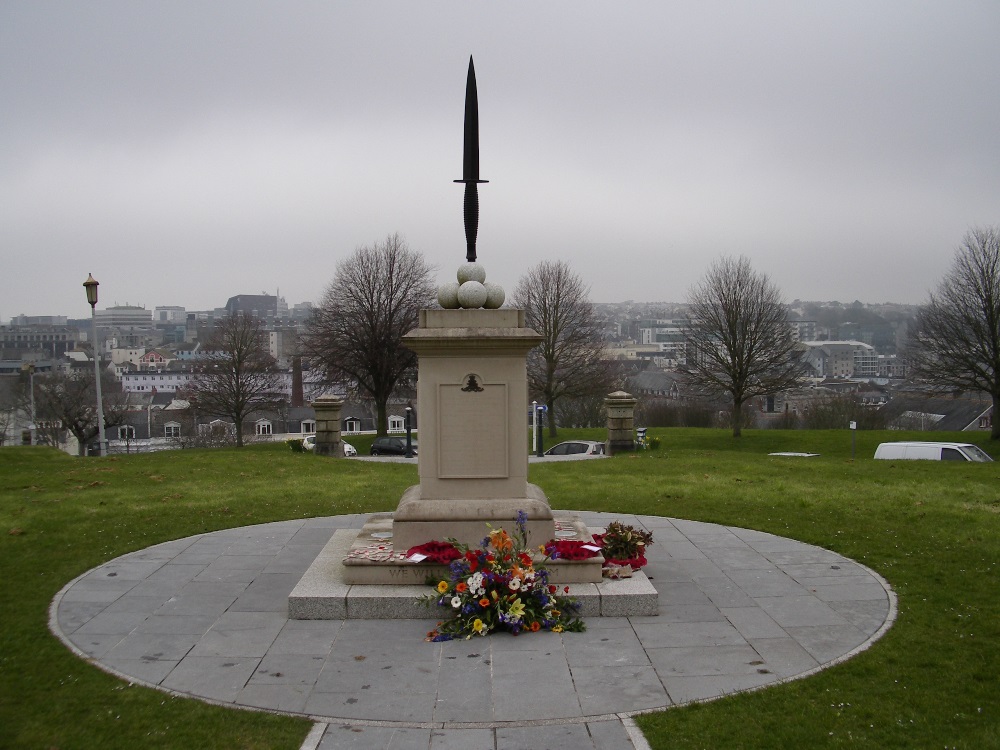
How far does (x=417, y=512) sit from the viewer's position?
7910mm

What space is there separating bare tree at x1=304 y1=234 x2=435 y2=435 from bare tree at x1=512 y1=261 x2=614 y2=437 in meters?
4.89

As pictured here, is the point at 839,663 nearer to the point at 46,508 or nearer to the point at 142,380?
the point at 46,508

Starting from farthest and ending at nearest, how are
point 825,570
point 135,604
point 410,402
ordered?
1. point 410,402
2. point 825,570
3. point 135,604

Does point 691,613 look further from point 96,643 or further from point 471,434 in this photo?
point 96,643

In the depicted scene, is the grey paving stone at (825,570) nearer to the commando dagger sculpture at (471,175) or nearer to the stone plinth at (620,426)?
the commando dagger sculpture at (471,175)

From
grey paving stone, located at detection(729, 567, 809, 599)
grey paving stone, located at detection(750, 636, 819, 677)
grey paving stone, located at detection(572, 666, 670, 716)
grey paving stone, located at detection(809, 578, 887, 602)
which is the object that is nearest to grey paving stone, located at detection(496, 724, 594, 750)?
grey paving stone, located at detection(572, 666, 670, 716)

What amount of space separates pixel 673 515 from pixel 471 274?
549 cm

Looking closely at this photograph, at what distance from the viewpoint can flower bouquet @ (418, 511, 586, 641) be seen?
6766mm

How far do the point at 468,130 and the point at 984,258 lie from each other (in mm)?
28002

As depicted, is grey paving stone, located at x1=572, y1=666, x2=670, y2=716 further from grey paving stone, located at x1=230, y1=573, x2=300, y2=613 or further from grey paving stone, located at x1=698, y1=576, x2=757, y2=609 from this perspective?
grey paving stone, located at x1=230, y1=573, x2=300, y2=613

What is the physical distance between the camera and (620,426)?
2395 cm

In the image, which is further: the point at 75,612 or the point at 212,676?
the point at 75,612

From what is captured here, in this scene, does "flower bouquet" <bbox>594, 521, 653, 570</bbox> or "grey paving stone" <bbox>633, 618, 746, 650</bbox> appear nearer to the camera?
"grey paving stone" <bbox>633, 618, 746, 650</bbox>

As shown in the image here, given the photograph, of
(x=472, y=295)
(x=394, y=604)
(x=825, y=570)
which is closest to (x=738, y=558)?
(x=825, y=570)
